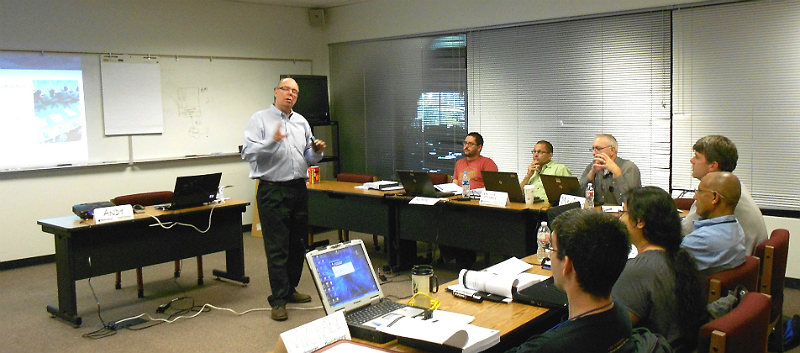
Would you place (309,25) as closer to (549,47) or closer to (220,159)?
(220,159)

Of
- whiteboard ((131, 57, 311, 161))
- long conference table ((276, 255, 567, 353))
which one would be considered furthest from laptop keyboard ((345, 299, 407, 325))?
whiteboard ((131, 57, 311, 161))

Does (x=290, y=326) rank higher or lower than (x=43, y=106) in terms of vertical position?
lower

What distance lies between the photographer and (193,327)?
4434mm

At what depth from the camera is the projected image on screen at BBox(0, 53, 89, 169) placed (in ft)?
20.0

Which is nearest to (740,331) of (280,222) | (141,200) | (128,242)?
(280,222)

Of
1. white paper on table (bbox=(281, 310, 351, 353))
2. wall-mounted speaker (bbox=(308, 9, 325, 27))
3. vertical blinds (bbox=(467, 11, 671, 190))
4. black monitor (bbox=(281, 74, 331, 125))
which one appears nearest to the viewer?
white paper on table (bbox=(281, 310, 351, 353))

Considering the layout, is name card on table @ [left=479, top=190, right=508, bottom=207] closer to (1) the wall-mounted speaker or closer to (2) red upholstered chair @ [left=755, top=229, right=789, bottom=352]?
(2) red upholstered chair @ [left=755, top=229, right=789, bottom=352]

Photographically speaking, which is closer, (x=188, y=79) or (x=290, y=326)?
(x=290, y=326)

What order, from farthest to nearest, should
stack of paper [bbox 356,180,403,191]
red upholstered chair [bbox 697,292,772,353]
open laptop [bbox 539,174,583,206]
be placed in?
1. stack of paper [bbox 356,180,403,191]
2. open laptop [bbox 539,174,583,206]
3. red upholstered chair [bbox 697,292,772,353]

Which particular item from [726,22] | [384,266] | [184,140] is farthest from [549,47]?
[184,140]

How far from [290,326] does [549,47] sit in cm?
375

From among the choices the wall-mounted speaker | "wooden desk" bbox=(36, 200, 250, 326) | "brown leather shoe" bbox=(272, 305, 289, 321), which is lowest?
"brown leather shoe" bbox=(272, 305, 289, 321)

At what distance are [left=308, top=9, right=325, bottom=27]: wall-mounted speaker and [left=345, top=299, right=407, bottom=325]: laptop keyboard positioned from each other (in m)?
6.59

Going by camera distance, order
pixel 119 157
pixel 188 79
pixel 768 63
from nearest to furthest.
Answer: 1. pixel 768 63
2. pixel 119 157
3. pixel 188 79
